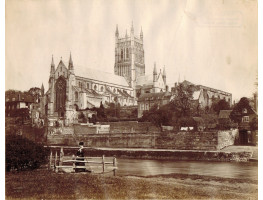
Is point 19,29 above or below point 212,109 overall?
above

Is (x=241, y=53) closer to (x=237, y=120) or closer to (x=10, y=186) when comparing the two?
(x=237, y=120)

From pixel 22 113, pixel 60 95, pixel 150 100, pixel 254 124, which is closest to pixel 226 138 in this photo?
pixel 254 124

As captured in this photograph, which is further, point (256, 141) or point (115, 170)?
point (115, 170)

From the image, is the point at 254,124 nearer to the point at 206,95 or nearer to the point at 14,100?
the point at 206,95

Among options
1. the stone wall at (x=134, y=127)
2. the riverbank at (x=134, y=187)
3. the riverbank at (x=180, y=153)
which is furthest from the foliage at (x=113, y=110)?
the riverbank at (x=134, y=187)

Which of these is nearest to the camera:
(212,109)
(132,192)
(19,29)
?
(132,192)

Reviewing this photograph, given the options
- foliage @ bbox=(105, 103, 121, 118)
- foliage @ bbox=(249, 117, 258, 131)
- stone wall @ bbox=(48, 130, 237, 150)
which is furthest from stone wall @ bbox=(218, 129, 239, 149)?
foliage @ bbox=(105, 103, 121, 118)

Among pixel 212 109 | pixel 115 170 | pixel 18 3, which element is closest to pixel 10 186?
pixel 115 170
